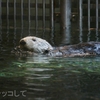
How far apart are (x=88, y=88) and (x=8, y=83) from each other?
1166 millimetres

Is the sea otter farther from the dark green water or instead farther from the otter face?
the dark green water

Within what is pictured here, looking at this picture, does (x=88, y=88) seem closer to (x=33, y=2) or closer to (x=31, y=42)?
(x=31, y=42)

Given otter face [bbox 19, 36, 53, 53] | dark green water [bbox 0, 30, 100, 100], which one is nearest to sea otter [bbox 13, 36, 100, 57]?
otter face [bbox 19, 36, 53, 53]

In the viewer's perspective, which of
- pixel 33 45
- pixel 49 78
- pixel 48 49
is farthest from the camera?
pixel 48 49

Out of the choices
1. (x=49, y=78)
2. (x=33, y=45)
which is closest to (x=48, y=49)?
(x=33, y=45)

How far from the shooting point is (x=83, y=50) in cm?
906

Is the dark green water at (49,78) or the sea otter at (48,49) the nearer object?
the dark green water at (49,78)

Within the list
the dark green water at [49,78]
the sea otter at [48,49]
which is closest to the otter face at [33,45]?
the sea otter at [48,49]

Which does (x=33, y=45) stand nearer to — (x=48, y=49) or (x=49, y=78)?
(x=48, y=49)

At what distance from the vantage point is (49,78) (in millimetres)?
6043

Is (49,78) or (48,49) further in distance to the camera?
(48,49)

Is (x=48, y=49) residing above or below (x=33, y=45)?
below

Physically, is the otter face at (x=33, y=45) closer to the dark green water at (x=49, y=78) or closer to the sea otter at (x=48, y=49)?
the sea otter at (x=48, y=49)

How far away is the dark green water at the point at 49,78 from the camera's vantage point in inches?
194
